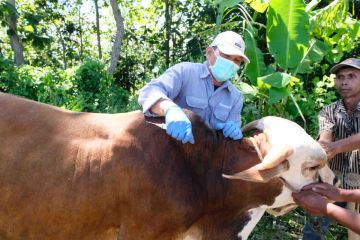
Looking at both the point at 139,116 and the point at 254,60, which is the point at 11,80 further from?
the point at 139,116

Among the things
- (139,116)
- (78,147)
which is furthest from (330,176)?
(78,147)

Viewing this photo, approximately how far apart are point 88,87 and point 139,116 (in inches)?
286

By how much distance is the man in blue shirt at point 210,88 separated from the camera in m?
2.99

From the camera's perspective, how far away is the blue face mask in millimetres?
3145

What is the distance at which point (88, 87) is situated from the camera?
995 centimetres

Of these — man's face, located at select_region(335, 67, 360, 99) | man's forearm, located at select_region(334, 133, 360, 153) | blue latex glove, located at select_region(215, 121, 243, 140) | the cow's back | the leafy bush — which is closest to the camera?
the cow's back

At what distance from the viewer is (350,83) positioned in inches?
152

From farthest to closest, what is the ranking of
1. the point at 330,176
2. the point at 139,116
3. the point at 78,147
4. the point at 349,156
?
the point at 349,156 → the point at 330,176 → the point at 139,116 → the point at 78,147

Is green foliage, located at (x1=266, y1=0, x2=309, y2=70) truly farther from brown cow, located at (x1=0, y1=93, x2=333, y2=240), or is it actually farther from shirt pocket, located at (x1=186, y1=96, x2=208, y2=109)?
brown cow, located at (x1=0, y1=93, x2=333, y2=240)

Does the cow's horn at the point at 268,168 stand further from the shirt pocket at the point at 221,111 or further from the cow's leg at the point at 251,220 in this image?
the shirt pocket at the point at 221,111

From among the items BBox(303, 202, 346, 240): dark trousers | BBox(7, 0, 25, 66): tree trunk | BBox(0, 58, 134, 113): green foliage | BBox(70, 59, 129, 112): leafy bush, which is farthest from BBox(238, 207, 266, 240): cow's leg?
BBox(7, 0, 25, 66): tree trunk

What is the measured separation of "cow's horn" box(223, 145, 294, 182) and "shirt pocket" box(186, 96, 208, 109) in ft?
2.28

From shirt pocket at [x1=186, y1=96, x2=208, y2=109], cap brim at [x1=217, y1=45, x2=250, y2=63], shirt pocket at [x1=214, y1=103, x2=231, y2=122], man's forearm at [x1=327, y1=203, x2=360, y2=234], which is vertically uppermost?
cap brim at [x1=217, y1=45, x2=250, y2=63]

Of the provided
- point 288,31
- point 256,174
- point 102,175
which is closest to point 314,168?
point 256,174
